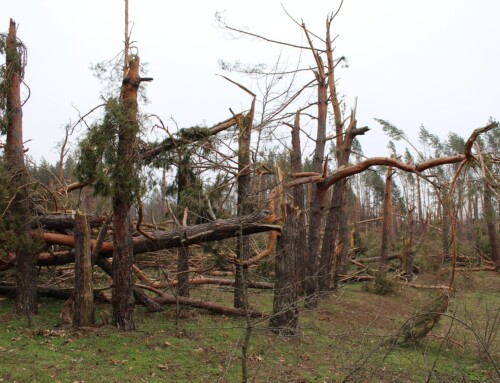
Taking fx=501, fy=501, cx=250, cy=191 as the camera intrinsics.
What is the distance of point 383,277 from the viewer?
16.0 metres

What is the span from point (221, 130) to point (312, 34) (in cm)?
546

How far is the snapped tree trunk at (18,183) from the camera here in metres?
9.27

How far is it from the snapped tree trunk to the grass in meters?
0.52

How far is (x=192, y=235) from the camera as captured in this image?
378 inches

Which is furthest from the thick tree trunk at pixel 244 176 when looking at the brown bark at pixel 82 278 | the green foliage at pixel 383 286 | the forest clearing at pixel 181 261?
the green foliage at pixel 383 286

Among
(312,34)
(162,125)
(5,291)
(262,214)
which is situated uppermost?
(312,34)

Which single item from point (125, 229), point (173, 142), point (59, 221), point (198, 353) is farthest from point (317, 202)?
point (59, 221)

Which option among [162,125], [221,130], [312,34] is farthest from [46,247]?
[312,34]

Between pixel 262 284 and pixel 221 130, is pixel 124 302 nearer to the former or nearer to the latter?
pixel 221 130

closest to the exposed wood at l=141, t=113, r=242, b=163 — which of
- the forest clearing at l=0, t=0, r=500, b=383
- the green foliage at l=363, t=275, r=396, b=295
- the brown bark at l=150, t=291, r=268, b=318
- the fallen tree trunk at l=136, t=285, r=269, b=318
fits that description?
the forest clearing at l=0, t=0, r=500, b=383

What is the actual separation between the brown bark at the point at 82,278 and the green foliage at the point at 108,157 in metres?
0.79

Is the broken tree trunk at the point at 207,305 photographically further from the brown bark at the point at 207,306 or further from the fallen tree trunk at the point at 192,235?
the fallen tree trunk at the point at 192,235

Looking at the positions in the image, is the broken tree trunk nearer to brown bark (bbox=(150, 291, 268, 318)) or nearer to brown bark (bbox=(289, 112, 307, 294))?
brown bark (bbox=(150, 291, 268, 318))

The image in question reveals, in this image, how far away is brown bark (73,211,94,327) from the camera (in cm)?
848
